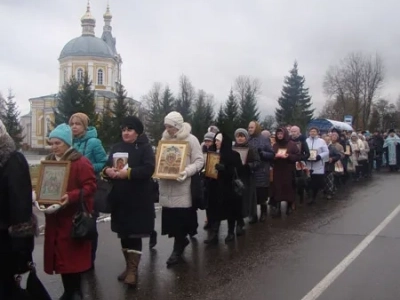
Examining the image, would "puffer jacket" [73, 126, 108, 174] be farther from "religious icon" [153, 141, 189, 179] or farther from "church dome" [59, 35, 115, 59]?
"church dome" [59, 35, 115, 59]

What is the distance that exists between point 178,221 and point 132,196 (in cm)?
110

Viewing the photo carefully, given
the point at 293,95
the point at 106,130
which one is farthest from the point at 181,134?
the point at 293,95

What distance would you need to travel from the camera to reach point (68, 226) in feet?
17.1

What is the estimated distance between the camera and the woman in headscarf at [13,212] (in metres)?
4.40

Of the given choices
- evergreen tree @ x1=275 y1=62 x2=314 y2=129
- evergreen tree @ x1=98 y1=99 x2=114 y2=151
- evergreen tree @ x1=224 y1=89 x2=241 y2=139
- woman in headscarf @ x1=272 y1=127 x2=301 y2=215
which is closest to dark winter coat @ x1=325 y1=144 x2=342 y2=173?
woman in headscarf @ x1=272 y1=127 x2=301 y2=215

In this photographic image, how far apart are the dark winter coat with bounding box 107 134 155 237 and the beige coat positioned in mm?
725

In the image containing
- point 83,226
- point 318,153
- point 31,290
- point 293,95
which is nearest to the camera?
point 31,290

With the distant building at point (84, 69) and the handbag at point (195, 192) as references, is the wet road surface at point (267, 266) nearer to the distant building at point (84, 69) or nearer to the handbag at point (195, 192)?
the handbag at point (195, 192)

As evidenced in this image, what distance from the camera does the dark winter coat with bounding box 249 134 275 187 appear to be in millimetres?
10004

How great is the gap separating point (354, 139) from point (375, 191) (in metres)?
3.53

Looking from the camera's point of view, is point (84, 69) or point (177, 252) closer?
point (177, 252)

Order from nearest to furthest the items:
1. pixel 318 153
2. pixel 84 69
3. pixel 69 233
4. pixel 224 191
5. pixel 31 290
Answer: pixel 31 290, pixel 69 233, pixel 224 191, pixel 318 153, pixel 84 69

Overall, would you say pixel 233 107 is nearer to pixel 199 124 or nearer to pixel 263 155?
pixel 199 124

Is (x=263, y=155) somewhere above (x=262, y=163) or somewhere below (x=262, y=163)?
above
